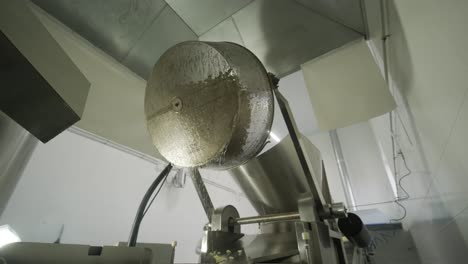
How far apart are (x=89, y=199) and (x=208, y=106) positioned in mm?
1155

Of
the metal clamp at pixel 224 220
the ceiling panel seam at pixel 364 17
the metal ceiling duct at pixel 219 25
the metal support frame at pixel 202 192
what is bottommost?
the metal clamp at pixel 224 220

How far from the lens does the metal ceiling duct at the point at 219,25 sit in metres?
1.12

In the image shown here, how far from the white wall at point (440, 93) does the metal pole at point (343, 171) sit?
6.60ft

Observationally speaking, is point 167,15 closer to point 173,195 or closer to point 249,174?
point 249,174

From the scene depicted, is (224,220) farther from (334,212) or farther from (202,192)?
(334,212)

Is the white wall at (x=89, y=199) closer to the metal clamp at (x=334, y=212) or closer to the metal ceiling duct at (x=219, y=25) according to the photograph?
the metal ceiling duct at (x=219, y=25)

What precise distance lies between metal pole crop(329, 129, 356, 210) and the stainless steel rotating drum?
8.35ft

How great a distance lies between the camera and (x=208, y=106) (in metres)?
0.62

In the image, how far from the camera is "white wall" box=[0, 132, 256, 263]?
108cm

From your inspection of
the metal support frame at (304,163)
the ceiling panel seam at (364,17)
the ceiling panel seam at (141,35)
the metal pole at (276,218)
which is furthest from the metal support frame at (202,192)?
the ceiling panel seam at (364,17)

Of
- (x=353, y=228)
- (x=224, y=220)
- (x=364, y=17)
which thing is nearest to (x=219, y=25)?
(x=364, y=17)

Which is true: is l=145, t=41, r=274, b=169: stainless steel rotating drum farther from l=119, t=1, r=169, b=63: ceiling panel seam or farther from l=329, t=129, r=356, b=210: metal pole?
l=329, t=129, r=356, b=210: metal pole

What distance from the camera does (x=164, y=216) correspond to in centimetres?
174

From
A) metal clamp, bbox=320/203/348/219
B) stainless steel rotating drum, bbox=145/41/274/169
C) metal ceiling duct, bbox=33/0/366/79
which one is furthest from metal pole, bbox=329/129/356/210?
stainless steel rotating drum, bbox=145/41/274/169
